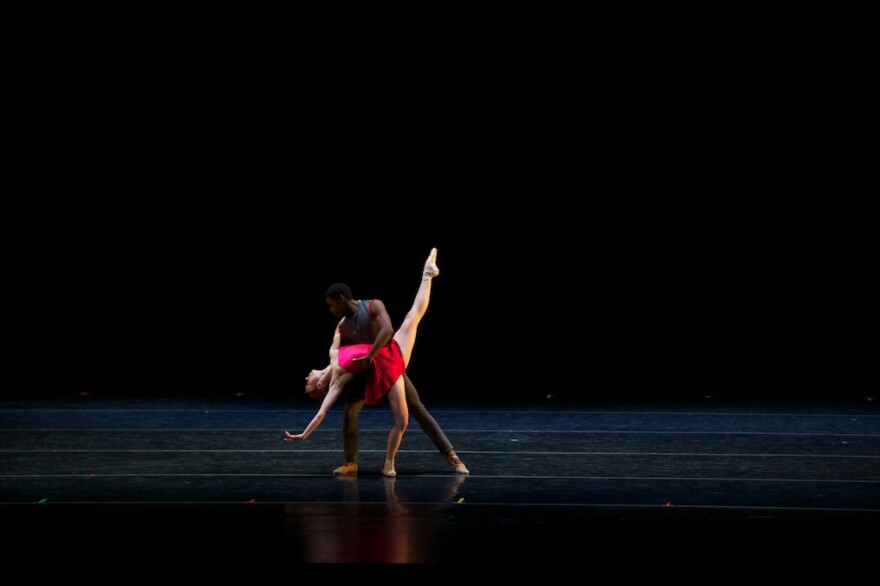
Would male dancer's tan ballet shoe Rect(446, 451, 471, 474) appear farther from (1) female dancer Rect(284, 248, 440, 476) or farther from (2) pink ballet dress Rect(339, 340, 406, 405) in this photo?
(2) pink ballet dress Rect(339, 340, 406, 405)

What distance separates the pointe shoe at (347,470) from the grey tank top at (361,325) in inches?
28.6

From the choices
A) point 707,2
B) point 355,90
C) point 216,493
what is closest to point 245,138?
point 355,90

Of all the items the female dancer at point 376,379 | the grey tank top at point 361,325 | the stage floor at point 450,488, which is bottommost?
the stage floor at point 450,488

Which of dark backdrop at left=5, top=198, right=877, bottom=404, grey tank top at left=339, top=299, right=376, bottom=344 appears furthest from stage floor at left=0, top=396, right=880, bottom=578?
dark backdrop at left=5, top=198, right=877, bottom=404

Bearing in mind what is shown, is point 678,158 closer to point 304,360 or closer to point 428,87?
point 428,87

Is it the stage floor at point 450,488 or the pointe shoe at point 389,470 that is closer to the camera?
the stage floor at point 450,488

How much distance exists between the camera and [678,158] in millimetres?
12867

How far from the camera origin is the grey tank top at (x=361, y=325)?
7.17 metres

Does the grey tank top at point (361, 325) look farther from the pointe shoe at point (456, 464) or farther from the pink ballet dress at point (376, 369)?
the pointe shoe at point (456, 464)

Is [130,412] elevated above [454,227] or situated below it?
below

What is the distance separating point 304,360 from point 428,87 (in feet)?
11.1

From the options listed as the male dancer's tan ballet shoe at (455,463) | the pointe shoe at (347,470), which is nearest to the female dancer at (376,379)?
the pointe shoe at (347,470)

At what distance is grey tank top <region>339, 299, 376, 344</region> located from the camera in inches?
282

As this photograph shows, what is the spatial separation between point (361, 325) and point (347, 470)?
33.8 inches
